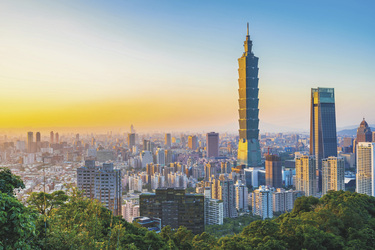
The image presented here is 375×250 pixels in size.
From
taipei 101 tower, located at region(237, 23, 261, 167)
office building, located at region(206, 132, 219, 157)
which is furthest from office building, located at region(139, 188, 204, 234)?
office building, located at region(206, 132, 219, 157)

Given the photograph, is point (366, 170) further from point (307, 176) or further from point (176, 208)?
point (176, 208)

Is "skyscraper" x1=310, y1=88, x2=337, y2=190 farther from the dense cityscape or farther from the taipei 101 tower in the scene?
the taipei 101 tower

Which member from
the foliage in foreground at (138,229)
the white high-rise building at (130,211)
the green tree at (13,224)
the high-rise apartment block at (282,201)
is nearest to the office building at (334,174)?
the high-rise apartment block at (282,201)

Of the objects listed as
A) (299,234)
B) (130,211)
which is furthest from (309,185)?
(299,234)

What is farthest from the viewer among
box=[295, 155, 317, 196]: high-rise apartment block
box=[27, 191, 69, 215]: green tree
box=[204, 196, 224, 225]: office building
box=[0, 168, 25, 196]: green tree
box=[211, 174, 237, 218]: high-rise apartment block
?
box=[295, 155, 317, 196]: high-rise apartment block

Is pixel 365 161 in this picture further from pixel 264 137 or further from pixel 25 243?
pixel 264 137

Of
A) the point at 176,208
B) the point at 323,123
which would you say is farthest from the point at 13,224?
the point at 323,123

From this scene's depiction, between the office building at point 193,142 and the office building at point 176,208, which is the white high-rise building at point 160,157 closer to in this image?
the office building at point 193,142
